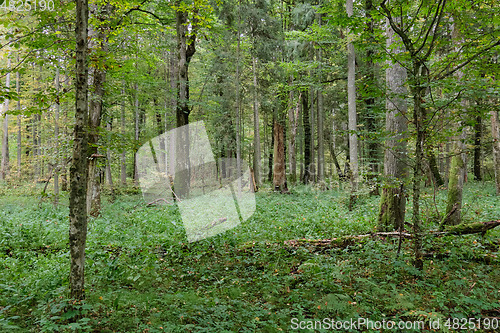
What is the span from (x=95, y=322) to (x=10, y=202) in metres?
14.0

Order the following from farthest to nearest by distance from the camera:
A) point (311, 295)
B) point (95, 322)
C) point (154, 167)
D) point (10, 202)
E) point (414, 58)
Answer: point (154, 167), point (10, 202), point (414, 58), point (311, 295), point (95, 322)

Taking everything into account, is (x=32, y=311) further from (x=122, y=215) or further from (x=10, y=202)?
(x=10, y=202)

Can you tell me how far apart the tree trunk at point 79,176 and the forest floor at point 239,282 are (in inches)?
15.2

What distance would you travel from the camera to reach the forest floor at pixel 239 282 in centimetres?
356

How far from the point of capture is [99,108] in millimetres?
9758

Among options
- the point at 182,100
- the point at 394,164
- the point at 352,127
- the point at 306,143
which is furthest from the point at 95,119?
the point at 306,143

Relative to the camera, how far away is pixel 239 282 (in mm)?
5000

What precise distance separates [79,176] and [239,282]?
3.17 meters

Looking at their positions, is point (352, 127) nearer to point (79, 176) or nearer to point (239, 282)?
point (239, 282)

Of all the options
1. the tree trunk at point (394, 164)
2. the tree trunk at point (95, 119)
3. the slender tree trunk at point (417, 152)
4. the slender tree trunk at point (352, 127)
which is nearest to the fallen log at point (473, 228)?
the tree trunk at point (394, 164)

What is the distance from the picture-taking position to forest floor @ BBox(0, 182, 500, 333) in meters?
3.56

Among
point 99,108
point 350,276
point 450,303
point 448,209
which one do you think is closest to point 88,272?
point 350,276

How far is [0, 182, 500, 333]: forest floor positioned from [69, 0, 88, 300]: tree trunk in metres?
0.38

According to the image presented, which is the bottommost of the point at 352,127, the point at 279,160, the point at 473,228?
the point at 473,228
